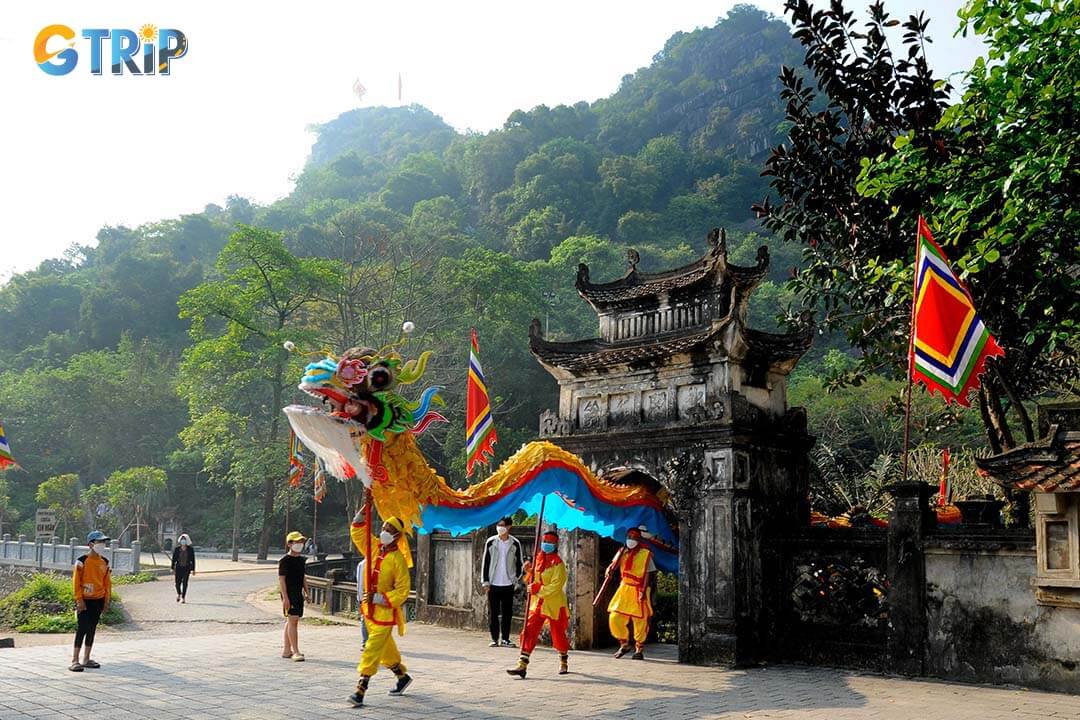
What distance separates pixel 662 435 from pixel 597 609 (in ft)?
9.96

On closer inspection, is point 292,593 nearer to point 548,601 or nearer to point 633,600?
point 548,601

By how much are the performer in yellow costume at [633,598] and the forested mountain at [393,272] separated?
22.3m

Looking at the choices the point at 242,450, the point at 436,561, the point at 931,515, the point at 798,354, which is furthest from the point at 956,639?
the point at 242,450

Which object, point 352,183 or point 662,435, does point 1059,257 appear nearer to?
point 662,435

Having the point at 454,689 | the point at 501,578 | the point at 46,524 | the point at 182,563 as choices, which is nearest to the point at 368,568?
the point at 454,689

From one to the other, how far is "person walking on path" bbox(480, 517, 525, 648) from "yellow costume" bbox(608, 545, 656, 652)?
1783mm

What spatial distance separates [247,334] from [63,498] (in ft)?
46.0

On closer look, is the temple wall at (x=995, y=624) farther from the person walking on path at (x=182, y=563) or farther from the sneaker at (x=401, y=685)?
the person walking on path at (x=182, y=563)

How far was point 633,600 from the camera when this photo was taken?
13.0 meters

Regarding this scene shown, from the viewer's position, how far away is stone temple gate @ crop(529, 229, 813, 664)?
1235 centimetres

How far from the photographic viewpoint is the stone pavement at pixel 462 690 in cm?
859

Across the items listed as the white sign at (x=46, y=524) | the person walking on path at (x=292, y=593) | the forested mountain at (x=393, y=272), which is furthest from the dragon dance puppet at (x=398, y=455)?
the white sign at (x=46, y=524)

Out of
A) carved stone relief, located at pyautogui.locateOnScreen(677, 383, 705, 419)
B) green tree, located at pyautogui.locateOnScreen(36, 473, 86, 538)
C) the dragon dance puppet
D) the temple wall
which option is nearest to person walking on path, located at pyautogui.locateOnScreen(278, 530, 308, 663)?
the dragon dance puppet

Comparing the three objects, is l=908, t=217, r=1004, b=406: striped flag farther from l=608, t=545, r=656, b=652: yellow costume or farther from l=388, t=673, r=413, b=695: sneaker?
l=388, t=673, r=413, b=695: sneaker
